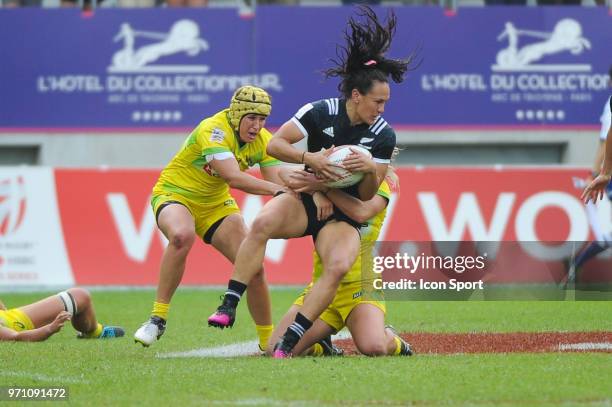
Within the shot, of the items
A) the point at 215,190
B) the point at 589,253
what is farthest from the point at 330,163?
the point at 589,253

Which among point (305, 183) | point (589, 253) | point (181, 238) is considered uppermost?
point (305, 183)

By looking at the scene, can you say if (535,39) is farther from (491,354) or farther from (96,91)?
(491,354)

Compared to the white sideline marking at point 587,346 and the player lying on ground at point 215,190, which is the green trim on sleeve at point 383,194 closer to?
the player lying on ground at point 215,190

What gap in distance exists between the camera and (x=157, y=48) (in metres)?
19.4

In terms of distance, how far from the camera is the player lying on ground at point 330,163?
8297mm

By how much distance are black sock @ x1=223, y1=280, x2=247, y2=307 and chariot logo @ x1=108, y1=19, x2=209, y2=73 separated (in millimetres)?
11455

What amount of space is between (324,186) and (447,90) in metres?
11.4

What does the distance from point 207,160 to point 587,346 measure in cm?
308

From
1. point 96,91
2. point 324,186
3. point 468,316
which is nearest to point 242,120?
point 324,186

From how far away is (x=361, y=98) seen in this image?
851 cm

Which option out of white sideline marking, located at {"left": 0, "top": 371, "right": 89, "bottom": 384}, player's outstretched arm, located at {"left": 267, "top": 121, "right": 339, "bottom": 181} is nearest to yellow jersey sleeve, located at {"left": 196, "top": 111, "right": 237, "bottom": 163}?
player's outstretched arm, located at {"left": 267, "top": 121, "right": 339, "bottom": 181}

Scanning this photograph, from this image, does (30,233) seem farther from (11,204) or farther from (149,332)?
(149,332)

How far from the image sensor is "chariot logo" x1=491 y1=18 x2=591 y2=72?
19500 mm


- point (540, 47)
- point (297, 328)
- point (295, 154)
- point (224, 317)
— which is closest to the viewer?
point (224, 317)
